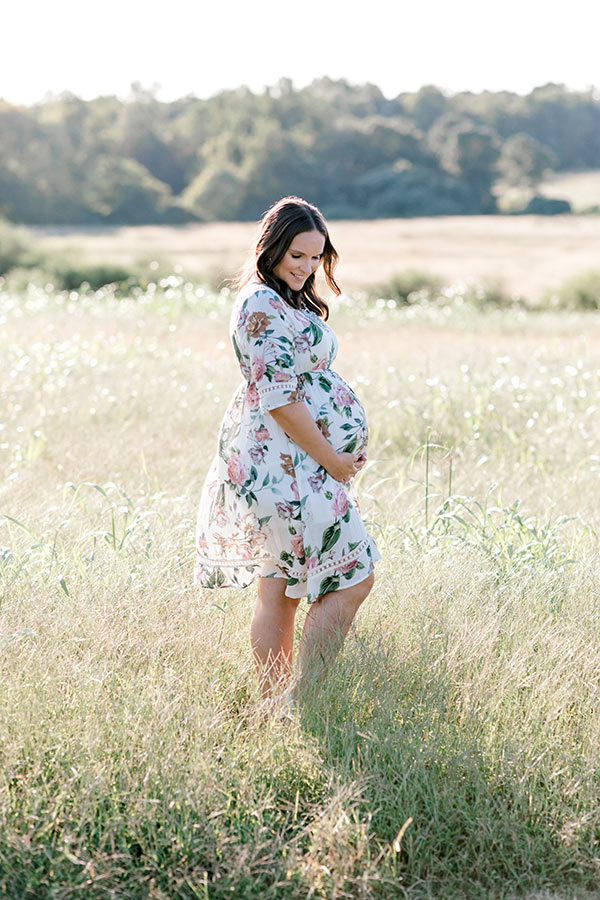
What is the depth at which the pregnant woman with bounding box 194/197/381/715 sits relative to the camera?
2664 mm

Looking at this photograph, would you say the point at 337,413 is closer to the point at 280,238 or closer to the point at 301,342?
the point at 301,342

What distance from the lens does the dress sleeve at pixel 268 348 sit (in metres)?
2.62

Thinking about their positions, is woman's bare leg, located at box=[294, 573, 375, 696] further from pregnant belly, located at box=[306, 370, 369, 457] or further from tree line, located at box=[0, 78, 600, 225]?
tree line, located at box=[0, 78, 600, 225]

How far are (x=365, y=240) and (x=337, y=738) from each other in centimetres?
4102

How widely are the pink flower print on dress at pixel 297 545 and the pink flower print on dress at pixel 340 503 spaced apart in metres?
0.13

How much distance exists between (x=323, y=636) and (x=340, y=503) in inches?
16.1

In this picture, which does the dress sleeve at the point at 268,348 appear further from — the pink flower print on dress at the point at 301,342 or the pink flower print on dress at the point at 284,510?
the pink flower print on dress at the point at 284,510

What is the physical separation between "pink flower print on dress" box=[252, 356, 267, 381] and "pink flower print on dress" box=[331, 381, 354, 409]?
11.1 inches

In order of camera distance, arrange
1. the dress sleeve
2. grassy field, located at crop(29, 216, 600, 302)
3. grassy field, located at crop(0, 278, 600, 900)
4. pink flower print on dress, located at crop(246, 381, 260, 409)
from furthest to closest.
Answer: grassy field, located at crop(29, 216, 600, 302), pink flower print on dress, located at crop(246, 381, 260, 409), the dress sleeve, grassy field, located at crop(0, 278, 600, 900)

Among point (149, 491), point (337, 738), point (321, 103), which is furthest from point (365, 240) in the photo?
point (337, 738)

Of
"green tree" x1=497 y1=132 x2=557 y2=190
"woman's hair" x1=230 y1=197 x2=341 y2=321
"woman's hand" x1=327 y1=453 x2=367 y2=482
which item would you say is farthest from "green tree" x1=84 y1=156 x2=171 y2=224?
"woman's hand" x1=327 y1=453 x2=367 y2=482

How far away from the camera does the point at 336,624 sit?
2.78 metres

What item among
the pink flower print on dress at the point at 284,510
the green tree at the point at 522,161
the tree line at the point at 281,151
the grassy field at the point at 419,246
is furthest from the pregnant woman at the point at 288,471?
the green tree at the point at 522,161

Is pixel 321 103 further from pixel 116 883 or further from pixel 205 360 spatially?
pixel 116 883
